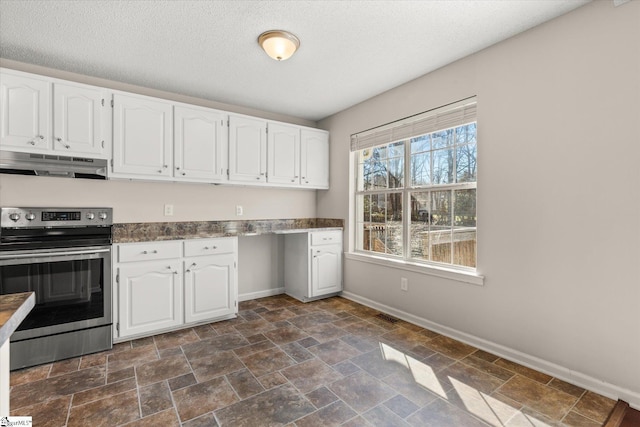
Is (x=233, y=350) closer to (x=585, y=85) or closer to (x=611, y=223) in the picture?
(x=611, y=223)

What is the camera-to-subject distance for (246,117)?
12.0 feet

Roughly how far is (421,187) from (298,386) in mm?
2154

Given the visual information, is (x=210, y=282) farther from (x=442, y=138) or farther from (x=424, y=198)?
(x=442, y=138)

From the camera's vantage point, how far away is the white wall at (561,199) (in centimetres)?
192

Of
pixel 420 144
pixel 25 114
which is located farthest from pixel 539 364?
pixel 25 114

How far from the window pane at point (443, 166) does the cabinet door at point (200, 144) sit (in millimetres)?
2207

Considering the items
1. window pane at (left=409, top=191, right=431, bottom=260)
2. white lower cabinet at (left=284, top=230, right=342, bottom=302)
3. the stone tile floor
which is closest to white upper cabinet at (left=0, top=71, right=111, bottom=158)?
the stone tile floor

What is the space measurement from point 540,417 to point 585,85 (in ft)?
6.71

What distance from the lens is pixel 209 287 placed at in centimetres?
316

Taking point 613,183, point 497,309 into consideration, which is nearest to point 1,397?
point 497,309

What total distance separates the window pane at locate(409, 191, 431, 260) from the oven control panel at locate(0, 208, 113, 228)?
9.91ft

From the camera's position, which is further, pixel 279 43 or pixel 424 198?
pixel 424 198

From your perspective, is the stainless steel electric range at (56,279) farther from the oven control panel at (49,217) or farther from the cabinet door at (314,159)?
the cabinet door at (314,159)

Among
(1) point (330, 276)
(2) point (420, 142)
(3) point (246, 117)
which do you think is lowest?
(1) point (330, 276)
